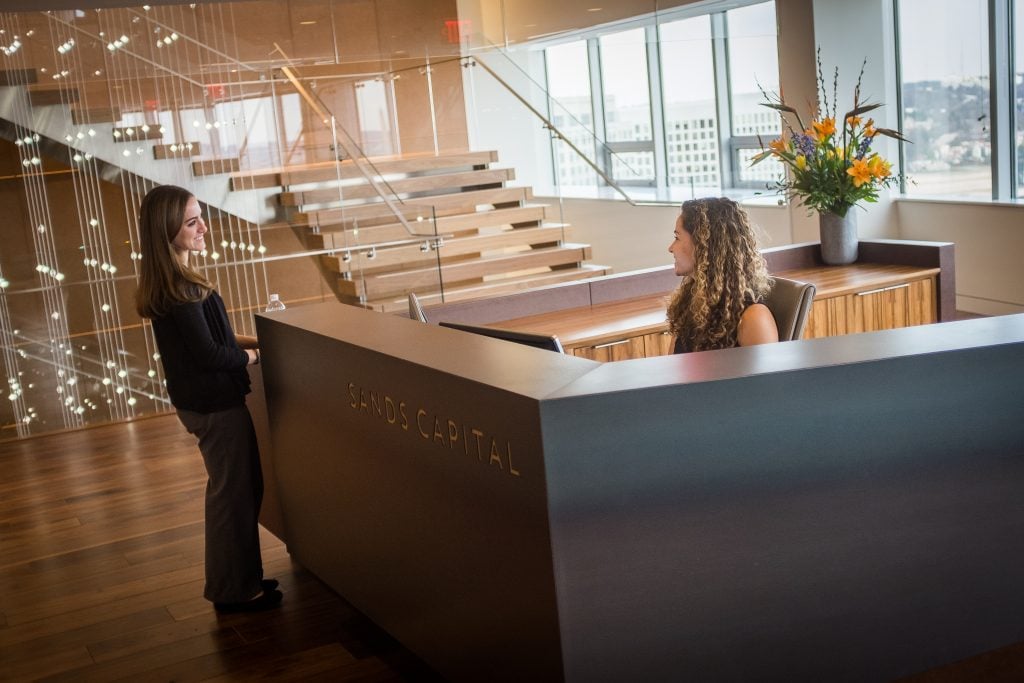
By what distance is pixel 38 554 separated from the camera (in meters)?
4.48

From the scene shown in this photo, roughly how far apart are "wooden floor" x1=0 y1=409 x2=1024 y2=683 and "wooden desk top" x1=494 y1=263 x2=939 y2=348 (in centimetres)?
145

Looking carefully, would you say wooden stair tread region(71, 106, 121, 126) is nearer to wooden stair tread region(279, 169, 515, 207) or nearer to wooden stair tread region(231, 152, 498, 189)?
wooden stair tread region(231, 152, 498, 189)

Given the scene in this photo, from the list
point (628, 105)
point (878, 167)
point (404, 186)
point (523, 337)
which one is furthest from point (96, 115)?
point (628, 105)

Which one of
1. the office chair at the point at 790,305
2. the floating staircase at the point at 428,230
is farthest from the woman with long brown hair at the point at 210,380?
the floating staircase at the point at 428,230

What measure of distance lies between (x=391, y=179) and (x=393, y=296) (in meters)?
2.13

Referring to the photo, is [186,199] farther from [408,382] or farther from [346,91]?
[346,91]

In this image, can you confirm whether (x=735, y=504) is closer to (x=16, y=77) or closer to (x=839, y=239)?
(x=839, y=239)

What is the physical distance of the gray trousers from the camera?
3568 mm

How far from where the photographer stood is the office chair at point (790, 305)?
354 centimetres

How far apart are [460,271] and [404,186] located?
1.00 meters

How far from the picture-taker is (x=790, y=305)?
3.60 m

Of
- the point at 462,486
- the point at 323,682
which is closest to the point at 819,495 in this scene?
the point at 462,486

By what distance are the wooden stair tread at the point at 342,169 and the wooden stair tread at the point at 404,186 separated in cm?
9

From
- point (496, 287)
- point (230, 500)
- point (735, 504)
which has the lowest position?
point (230, 500)
